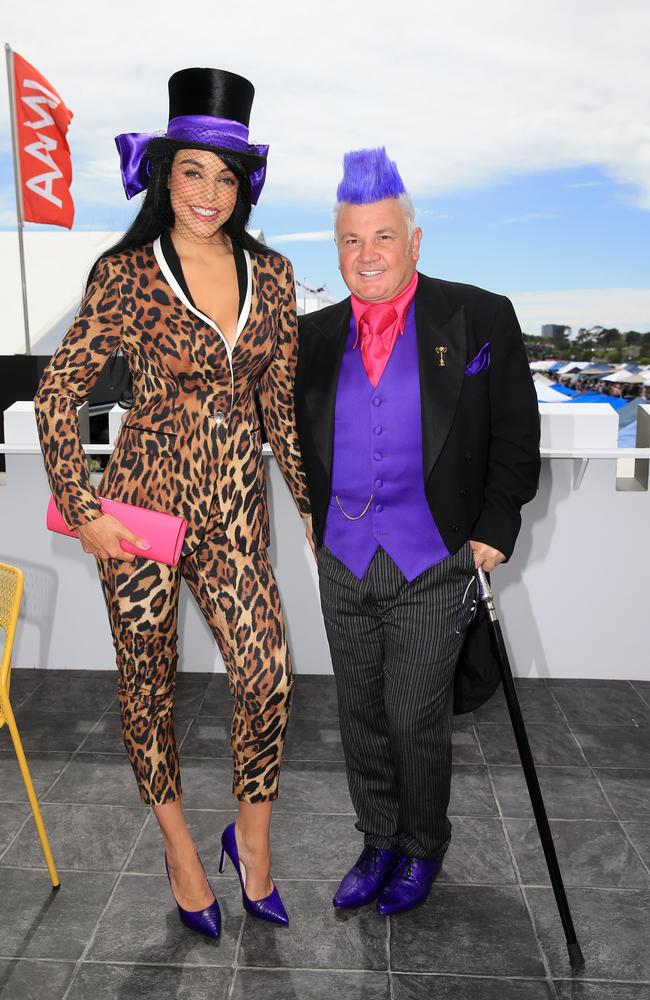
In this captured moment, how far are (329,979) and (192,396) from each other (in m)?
1.26

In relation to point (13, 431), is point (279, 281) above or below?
above

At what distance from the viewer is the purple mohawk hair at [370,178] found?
1809 mm

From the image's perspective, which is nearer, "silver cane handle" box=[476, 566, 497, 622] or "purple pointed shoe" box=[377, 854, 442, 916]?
"silver cane handle" box=[476, 566, 497, 622]

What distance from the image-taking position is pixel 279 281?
194cm

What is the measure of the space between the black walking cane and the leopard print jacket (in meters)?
0.57

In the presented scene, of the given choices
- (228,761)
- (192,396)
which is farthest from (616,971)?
(192,396)

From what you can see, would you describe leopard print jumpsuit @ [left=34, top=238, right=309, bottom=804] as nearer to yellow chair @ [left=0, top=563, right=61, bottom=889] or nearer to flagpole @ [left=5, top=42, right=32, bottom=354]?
yellow chair @ [left=0, top=563, right=61, bottom=889]

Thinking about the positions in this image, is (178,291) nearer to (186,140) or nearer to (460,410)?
(186,140)

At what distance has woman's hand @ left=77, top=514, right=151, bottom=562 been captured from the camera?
185 cm

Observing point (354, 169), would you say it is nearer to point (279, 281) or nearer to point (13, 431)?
point (279, 281)

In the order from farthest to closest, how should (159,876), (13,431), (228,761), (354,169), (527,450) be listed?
1. (13,431)
2. (228,761)
3. (159,876)
4. (527,450)
5. (354,169)

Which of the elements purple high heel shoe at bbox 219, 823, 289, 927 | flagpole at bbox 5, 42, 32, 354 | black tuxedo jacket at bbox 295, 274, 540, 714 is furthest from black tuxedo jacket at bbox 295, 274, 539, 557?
flagpole at bbox 5, 42, 32, 354

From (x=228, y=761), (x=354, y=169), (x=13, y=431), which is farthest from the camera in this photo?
(x=13, y=431)

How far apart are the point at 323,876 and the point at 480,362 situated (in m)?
1.34
